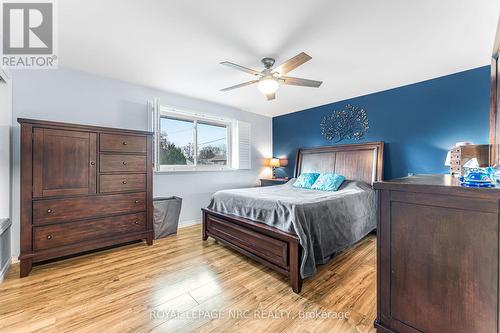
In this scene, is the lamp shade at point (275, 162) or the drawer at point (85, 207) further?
the lamp shade at point (275, 162)

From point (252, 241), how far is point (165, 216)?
1.65 meters

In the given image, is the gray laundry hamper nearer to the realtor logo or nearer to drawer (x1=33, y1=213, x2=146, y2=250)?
drawer (x1=33, y1=213, x2=146, y2=250)

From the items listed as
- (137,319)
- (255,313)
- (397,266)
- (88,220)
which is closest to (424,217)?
(397,266)

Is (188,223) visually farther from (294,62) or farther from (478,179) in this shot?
(478,179)

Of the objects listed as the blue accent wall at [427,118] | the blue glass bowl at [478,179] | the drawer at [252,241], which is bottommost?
the drawer at [252,241]

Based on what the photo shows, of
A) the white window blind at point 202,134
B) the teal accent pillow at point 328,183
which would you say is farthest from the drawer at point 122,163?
the teal accent pillow at point 328,183

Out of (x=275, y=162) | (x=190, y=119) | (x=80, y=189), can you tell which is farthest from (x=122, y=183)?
(x=275, y=162)

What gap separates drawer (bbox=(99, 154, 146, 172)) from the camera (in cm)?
266

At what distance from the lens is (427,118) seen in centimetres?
327

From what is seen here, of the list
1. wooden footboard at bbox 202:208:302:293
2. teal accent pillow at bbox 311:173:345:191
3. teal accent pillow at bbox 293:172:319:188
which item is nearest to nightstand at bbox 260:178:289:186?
teal accent pillow at bbox 293:172:319:188

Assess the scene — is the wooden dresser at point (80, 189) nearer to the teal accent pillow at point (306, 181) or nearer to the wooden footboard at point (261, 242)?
the wooden footboard at point (261, 242)

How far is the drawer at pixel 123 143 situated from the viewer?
2665mm

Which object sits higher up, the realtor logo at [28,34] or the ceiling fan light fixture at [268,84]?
the realtor logo at [28,34]

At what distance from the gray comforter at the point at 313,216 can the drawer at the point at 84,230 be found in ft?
3.45
